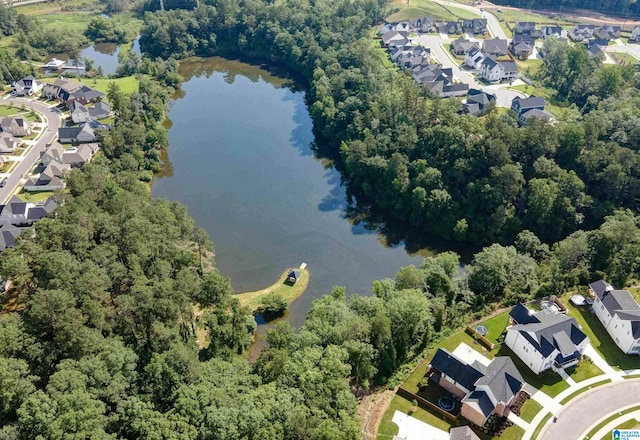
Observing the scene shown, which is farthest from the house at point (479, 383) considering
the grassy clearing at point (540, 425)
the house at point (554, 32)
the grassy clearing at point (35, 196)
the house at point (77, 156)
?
the house at point (554, 32)

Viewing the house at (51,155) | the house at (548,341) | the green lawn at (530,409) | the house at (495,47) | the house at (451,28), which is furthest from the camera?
the house at (451,28)

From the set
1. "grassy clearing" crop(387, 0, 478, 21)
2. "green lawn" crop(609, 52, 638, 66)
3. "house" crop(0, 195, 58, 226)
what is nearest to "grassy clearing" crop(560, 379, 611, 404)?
"house" crop(0, 195, 58, 226)

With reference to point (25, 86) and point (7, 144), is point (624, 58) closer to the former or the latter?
point (7, 144)

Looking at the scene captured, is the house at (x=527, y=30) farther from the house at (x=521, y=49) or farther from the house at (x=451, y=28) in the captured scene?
the house at (x=451, y=28)

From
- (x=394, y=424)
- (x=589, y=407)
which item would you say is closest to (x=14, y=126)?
(x=394, y=424)

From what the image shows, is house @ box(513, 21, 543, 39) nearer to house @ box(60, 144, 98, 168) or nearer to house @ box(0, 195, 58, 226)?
house @ box(60, 144, 98, 168)
